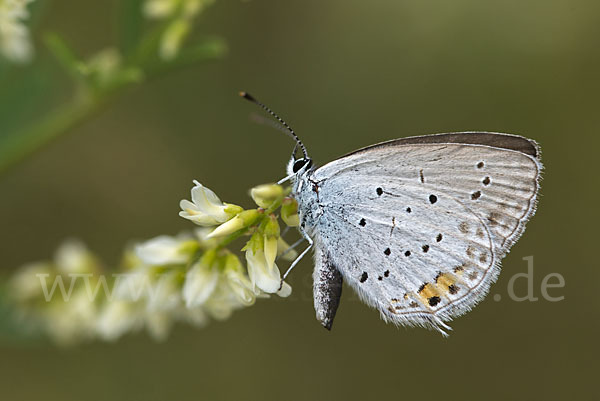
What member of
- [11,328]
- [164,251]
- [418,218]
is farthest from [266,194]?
[11,328]

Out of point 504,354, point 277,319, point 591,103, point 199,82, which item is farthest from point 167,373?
point 591,103

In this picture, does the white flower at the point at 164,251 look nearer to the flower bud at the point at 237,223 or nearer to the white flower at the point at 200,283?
the white flower at the point at 200,283

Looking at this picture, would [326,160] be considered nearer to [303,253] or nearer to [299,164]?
[299,164]

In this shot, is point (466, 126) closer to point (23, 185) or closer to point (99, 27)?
point (99, 27)

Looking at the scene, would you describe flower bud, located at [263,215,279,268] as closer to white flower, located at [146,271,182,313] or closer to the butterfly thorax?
the butterfly thorax

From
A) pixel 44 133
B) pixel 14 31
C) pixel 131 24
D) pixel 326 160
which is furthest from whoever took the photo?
pixel 326 160

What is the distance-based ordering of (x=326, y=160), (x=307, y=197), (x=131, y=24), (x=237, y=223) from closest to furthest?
(x=237, y=223) < (x=307, y=197) < (x=131, y=24) < (x=326, y=160)
